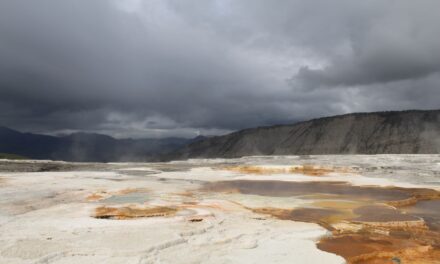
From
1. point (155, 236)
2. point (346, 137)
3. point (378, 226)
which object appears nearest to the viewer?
point (155, 236)

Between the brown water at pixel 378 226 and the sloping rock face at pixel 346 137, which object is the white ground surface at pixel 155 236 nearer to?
the brown water at pixel 378 226

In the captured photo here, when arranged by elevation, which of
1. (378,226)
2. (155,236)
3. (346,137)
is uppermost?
(346,137)

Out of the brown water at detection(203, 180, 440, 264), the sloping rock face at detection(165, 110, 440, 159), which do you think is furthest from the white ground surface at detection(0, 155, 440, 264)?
the sloping rock face at detection(165, 110, 440, 159)

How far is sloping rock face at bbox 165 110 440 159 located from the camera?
9156 cm

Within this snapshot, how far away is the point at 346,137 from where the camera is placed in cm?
10338

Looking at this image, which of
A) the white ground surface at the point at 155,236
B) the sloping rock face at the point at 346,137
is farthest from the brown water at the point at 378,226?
the sloping rock face at the point at 346,137

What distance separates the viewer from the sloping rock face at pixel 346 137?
91.6 metres

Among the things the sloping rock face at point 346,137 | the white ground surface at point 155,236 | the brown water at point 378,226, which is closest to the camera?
the white ground surface at point 155,236

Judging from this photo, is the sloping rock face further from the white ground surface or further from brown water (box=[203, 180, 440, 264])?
the white ground surface

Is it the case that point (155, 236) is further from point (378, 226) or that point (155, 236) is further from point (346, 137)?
point (346, 137)

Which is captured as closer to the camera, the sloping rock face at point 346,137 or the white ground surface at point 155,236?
the white ground surface at point 155,236

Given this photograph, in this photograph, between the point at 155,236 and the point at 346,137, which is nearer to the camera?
the point at 155,236

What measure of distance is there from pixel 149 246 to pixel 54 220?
3.60 m

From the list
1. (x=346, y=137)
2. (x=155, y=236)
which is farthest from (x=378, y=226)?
(x=346, y=137)
